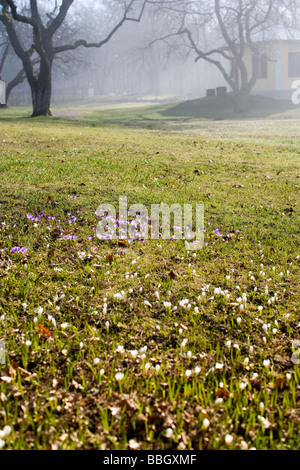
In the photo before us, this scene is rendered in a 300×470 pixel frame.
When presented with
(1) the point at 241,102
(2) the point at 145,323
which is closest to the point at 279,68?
(1) the point at 241,102

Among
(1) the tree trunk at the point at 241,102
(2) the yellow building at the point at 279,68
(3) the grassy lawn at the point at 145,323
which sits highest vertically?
(2) the yellow building at the point at 279,68

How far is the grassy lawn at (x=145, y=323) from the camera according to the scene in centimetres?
293

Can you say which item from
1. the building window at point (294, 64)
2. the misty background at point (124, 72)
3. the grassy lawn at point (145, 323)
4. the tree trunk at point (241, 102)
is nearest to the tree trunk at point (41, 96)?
the tree trunk at point (241, 102)

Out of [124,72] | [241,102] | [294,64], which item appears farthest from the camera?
[124,72]

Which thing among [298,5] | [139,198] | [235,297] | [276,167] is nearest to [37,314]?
[235,297]

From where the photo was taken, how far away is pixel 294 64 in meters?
50.6

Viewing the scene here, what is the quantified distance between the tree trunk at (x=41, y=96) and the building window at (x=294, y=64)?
3435 cm

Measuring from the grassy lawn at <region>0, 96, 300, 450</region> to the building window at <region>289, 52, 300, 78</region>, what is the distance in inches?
1853

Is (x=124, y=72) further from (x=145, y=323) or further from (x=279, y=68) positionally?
(x=145, y=323)

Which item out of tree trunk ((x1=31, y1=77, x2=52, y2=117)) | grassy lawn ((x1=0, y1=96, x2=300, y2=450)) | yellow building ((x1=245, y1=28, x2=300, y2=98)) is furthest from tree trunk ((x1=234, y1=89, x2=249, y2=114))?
grassy lawn ((x1=0, y1=96, x2=300, y2=450))

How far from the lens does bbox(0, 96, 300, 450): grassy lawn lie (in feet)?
9.61

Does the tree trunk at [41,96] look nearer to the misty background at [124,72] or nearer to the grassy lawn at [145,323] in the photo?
the grassy lawn at [145,323]

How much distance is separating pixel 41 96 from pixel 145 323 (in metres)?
23.6

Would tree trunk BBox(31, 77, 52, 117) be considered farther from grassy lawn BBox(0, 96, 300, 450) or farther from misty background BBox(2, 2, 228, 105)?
misty background BBox(2, 2, 228, 105)
